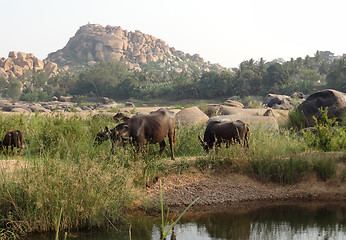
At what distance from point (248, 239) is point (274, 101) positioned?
105ft

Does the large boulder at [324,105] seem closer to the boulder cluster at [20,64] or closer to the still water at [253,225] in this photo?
the still water at [253,225]

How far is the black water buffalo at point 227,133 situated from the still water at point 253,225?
2.03 m

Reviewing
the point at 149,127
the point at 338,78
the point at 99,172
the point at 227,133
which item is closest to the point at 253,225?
the point at 99,172

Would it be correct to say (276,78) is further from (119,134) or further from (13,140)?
(119,134)

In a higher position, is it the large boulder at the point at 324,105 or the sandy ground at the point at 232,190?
the large boulder at the point at 324,105

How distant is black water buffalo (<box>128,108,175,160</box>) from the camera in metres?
8.70

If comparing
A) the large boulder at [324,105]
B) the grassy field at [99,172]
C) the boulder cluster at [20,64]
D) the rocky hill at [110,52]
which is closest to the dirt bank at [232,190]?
the grassy field at [99,172]

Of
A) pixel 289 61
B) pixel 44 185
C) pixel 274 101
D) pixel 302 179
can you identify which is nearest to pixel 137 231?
pixel 44 185

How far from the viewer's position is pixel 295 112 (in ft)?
52.2

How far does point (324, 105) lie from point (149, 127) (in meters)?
9.50

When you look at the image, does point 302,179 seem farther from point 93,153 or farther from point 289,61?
point 289,61

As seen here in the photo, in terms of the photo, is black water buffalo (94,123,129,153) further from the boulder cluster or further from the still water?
the boulder cluster

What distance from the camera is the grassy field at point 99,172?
6137mm

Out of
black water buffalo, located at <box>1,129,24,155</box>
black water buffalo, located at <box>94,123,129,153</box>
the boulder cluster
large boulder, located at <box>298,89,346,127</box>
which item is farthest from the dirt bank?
the boulder cluster
